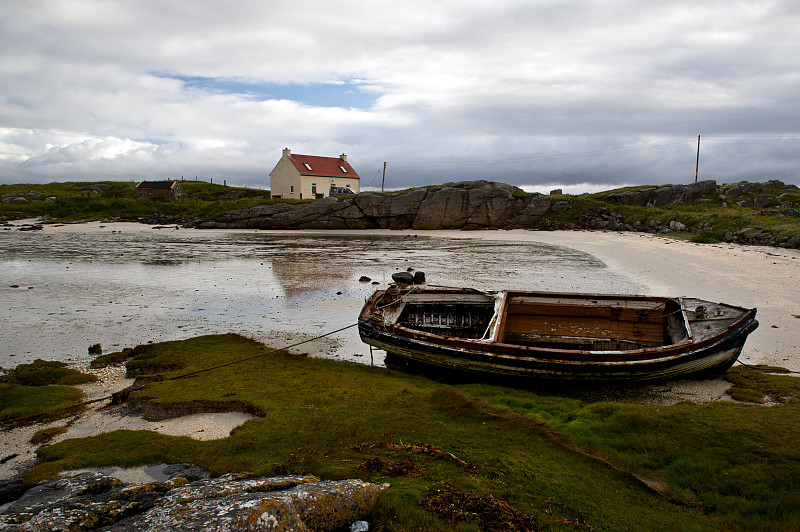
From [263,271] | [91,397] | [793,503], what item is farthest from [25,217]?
[793,503]

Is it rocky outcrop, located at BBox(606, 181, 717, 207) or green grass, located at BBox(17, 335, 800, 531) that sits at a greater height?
rocky outcrop, located at BBox(606, 181, 717, 207)

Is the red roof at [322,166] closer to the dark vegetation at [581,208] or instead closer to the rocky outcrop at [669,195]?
the dark vegetation at [581,208]

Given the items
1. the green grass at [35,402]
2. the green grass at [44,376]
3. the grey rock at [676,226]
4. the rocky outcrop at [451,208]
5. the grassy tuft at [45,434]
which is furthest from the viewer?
the rocky outcrop at [451,208]

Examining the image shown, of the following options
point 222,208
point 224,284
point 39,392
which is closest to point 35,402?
point 39,392

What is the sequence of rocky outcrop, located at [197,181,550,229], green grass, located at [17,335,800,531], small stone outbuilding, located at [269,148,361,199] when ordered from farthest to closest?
1. small stone outbuilding, located at [269,148,361,199]
2. rocky outcrop, located at [197,181,550,229]
3. green grass, located at [17,335,800,531]

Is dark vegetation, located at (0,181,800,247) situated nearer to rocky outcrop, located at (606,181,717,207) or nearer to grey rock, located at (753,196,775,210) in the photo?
grey rock, located at (753,196,775,210)

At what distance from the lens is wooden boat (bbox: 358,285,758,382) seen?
337 inches

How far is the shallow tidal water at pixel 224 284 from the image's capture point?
1265 centimetres

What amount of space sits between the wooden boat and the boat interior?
2cm

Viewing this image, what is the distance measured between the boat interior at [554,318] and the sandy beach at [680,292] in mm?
1812

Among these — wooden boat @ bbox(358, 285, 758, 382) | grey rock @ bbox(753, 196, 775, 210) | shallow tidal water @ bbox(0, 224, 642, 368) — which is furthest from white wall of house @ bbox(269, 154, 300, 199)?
wooden boat @ bbox(358, 285, 758, 382)

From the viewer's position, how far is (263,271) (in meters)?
24.1

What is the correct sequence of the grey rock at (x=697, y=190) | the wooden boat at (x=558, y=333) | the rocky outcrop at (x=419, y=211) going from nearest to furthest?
the wooden boat at (x=558, y=333)
the grey rock at (x=697, y=190)
the rocky outcrop at (x=419, y=211)

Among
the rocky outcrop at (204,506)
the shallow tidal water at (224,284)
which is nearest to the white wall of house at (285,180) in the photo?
the shallow tidal water at (224,284)
